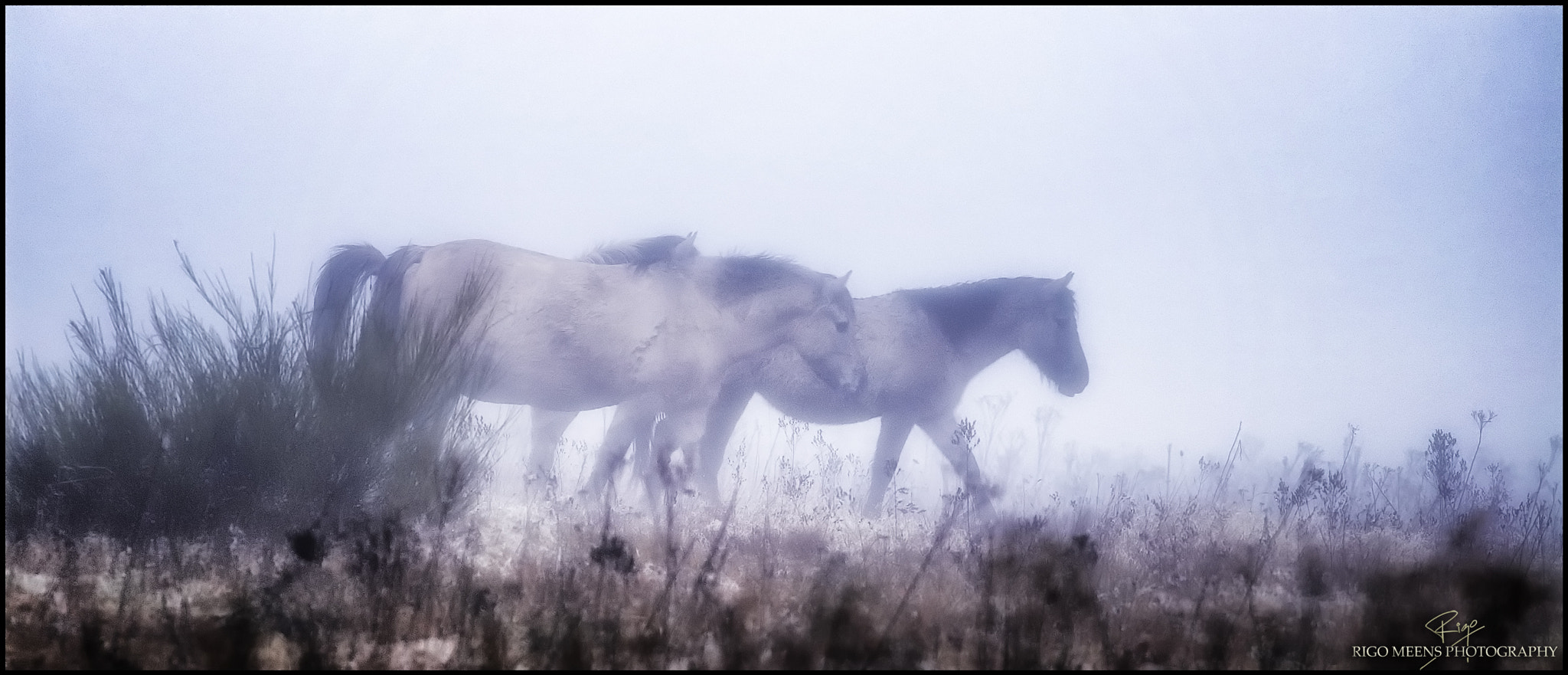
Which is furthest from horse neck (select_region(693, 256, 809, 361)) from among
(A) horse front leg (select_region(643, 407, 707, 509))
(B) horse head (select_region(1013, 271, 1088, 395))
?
(B) horse head (select_region(1013, 271, 1088, 395))

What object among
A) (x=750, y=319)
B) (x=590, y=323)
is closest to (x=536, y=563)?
(x=590, y=323)

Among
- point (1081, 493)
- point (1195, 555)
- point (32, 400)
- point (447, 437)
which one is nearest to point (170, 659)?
point (447, 437)

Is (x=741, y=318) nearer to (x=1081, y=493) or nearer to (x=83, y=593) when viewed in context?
(x=1081, y=493)

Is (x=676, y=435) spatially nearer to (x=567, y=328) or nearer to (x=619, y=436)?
(x=619, y=436)

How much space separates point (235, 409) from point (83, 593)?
4.79 ft

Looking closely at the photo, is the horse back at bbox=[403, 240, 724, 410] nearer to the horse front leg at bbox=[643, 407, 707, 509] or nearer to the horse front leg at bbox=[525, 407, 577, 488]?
the horse front leg at bbox=[643, 407, 707, 509]

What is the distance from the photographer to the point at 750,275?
8.27 metres

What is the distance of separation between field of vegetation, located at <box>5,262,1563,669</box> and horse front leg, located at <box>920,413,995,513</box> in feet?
1.38

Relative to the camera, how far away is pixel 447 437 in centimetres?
543

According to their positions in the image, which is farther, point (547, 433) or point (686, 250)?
point (547, 433)

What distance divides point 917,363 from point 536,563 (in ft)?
17.4

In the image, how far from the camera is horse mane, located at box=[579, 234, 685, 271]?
7914 millimetres

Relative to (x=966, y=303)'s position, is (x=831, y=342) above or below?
below
